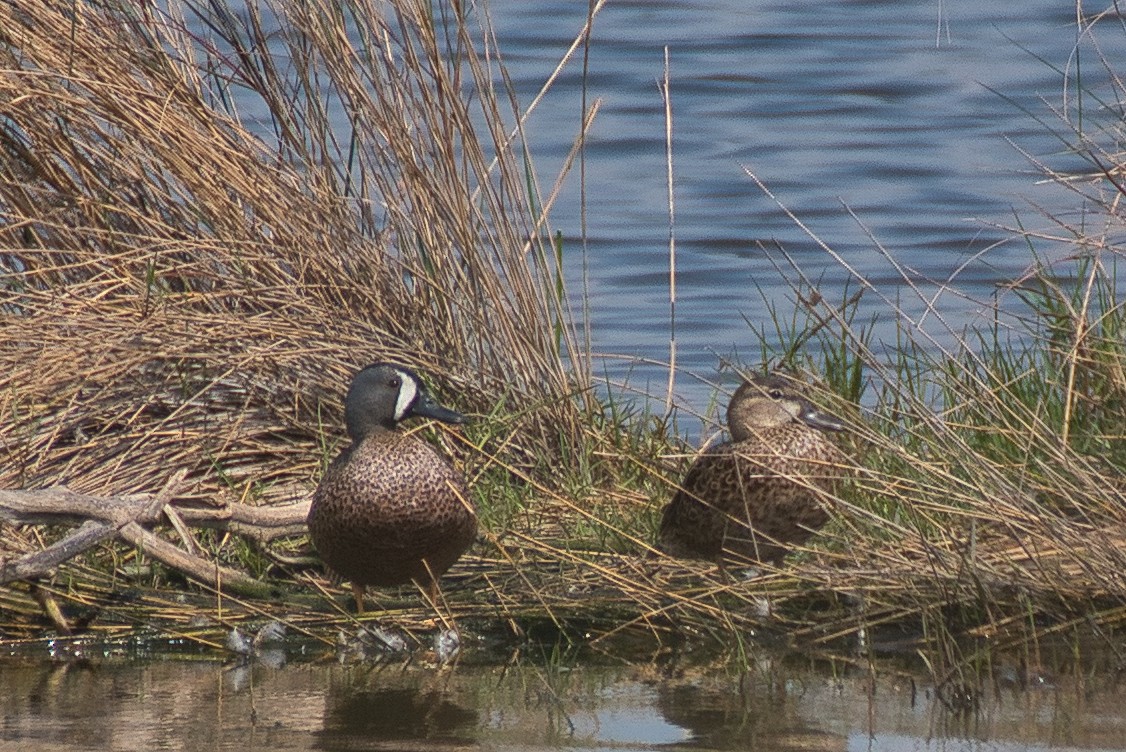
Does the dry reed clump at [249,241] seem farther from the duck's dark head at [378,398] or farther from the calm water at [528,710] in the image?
the calm water at [528,710]

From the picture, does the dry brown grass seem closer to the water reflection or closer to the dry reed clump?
the dry reed clump

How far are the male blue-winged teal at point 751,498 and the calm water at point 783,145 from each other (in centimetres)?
243

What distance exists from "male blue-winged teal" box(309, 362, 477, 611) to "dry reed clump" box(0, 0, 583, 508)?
721 mm

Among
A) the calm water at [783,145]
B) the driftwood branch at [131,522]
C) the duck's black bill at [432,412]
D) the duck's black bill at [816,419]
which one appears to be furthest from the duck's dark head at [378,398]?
the calm water at [783,145]

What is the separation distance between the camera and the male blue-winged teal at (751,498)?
4.89 m

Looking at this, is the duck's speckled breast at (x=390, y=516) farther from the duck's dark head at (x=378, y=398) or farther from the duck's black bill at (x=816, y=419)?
the duck's black bill at (x=816, y=419)

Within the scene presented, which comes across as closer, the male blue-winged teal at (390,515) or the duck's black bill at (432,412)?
the male blue-winged teal at (390,515)

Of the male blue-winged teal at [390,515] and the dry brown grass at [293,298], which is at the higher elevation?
the dry brown grass at [293,298]

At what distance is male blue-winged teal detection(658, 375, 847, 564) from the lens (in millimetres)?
4891

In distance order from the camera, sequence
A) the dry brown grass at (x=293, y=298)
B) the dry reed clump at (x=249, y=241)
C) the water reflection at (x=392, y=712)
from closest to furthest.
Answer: the water reflection at (x=392, y=712) → the dry brown grass at (x=293, y=298) → the dry reed clump at (x=249, y=241)

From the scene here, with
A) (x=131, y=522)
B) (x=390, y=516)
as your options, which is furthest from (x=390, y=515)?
(x=131, y=522)

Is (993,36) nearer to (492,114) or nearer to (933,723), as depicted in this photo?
(492,114)

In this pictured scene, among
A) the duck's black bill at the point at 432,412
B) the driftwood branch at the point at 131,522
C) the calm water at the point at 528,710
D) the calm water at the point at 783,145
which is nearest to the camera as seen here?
the calm water at the point at 528,710

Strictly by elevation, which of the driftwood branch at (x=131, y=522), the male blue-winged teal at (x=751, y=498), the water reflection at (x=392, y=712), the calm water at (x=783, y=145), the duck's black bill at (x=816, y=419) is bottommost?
the water reflection at (x=392, y=712)
